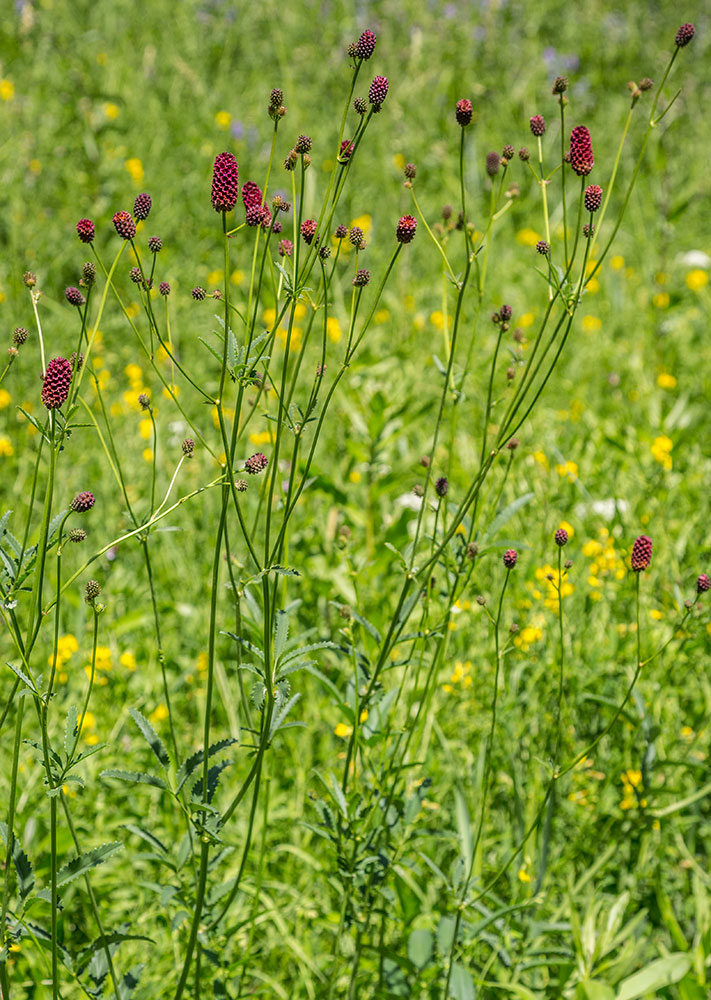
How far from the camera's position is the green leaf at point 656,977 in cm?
145

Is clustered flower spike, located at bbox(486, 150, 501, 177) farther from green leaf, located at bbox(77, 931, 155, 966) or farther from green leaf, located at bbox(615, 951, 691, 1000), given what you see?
green leaf, located at bbox(615, 951, 691, 1000)

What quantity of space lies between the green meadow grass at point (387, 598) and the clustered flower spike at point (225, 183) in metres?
0.49

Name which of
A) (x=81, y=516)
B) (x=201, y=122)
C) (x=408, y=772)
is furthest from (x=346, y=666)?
(x=201, y=122)

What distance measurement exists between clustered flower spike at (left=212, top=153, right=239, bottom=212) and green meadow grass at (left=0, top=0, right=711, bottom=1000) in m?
0.49

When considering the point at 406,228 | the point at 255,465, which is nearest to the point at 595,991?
the point at 255,465

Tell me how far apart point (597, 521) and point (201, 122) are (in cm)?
348

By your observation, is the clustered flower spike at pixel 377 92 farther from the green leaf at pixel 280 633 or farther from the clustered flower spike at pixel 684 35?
the green leaf at pixel 280 633

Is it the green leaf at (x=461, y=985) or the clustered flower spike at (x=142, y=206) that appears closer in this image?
the clustered flower spike at (x=142, y=206)

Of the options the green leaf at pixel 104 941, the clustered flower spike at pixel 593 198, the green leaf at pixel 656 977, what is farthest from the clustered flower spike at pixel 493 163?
the green leaf at pixel 656 977

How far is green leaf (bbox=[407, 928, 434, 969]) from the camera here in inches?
57.7

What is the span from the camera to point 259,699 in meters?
1.09

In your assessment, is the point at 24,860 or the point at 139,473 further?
the point at 139,473

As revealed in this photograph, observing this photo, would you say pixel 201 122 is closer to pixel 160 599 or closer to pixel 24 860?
pixel 160 599

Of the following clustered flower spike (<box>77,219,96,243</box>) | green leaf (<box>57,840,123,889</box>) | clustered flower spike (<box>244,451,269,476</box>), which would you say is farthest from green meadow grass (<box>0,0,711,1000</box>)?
clustered flower spike (<box>77,219,96,243</box>)
